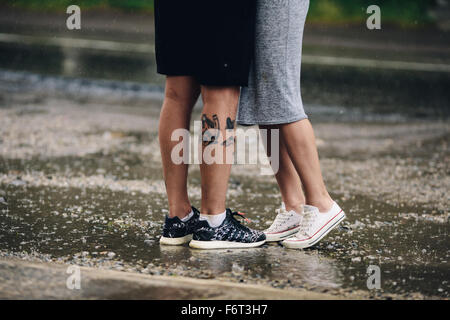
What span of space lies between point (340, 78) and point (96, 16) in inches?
291

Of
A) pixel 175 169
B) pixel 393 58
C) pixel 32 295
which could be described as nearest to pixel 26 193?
pixel 175 169

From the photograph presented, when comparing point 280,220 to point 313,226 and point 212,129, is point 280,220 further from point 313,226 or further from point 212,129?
point 212,129

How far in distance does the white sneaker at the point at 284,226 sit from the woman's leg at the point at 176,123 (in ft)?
1.38

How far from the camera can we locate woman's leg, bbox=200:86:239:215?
313 cm

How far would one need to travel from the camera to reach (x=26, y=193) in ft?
13.5

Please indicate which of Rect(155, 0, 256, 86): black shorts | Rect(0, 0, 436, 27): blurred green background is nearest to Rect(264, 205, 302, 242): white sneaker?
Rect(155, 0, 256, 86): black shorts

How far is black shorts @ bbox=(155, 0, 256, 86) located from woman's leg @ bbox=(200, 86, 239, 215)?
0.08 m

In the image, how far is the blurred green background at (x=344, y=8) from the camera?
14.6 metres

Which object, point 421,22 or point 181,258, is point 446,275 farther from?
point 421,22
